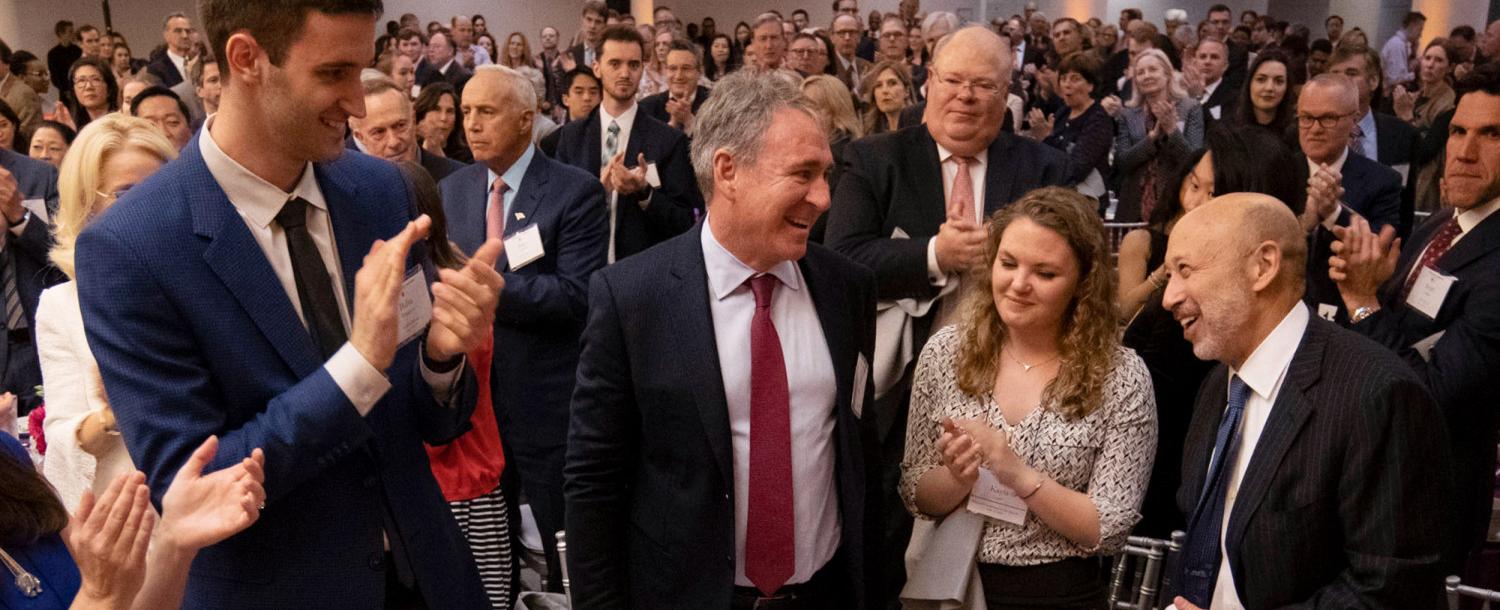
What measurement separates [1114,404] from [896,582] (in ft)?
2.02

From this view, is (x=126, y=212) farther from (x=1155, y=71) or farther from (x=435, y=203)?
(x=1155, y=71)

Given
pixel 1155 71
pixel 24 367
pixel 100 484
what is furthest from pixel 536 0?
pixel 100 484

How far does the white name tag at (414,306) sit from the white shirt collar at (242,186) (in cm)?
21

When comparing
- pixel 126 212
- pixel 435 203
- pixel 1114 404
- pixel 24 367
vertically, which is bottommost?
pixel 24 367

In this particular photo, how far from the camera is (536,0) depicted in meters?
20.2

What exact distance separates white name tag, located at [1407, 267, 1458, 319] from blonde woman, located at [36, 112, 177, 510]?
3.05 m

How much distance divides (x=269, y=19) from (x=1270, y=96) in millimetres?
4835

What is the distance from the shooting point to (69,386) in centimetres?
245

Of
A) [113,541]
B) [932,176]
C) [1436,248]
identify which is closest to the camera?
[113,541]

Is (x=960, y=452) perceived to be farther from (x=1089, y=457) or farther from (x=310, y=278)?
(x=310, y=278)

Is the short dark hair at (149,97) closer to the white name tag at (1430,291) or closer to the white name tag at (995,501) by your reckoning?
the white name tag at (995,501)

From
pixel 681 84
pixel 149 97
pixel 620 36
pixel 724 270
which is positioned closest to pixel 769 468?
pixel 724 270

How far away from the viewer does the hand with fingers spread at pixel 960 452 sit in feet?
7.85

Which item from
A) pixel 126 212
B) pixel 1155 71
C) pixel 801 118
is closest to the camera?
pixel 126 212
